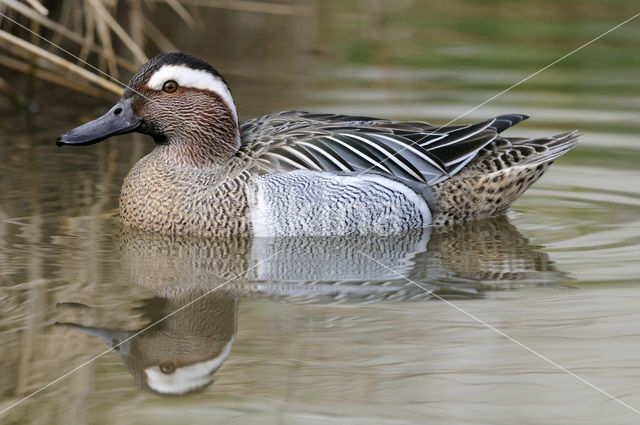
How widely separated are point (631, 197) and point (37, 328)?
467 centimetres

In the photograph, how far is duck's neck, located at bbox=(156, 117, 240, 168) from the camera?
7691mm

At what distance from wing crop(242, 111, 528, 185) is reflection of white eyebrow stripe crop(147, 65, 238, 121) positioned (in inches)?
16.1

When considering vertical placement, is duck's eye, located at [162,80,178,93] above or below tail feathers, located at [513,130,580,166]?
above

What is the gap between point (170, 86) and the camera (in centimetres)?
759

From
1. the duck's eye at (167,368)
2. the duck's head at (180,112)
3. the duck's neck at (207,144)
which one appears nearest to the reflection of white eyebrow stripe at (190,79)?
the duck's head at (180,112)

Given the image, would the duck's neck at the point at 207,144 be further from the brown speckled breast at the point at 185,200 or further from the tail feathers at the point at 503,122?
the tail feathers at the point at 503,122

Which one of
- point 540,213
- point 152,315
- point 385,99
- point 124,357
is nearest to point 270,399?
point 124,357

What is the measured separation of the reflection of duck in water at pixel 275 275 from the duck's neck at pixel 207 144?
611 millimetres

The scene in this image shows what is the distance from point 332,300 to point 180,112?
2235mm

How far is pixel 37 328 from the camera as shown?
5.61 m

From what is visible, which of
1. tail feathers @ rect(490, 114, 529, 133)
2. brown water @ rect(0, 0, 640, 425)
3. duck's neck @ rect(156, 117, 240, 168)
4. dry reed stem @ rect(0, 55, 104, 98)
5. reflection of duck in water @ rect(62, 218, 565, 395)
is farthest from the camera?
dry reed stem @ rect(0, 55, 104, 98)

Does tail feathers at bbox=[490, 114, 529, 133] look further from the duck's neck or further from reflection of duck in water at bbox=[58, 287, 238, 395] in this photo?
reflection of duck in water at bbox=[58, 287, 238, 395]

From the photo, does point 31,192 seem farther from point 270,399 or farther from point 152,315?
point 270,399

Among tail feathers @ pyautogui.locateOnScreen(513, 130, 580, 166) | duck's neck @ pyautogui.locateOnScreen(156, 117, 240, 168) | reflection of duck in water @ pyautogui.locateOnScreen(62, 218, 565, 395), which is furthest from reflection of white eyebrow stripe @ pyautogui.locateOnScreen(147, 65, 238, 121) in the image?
tail feathers @ pyautogui.locateOnScreen(513, 130, 580, 166)
